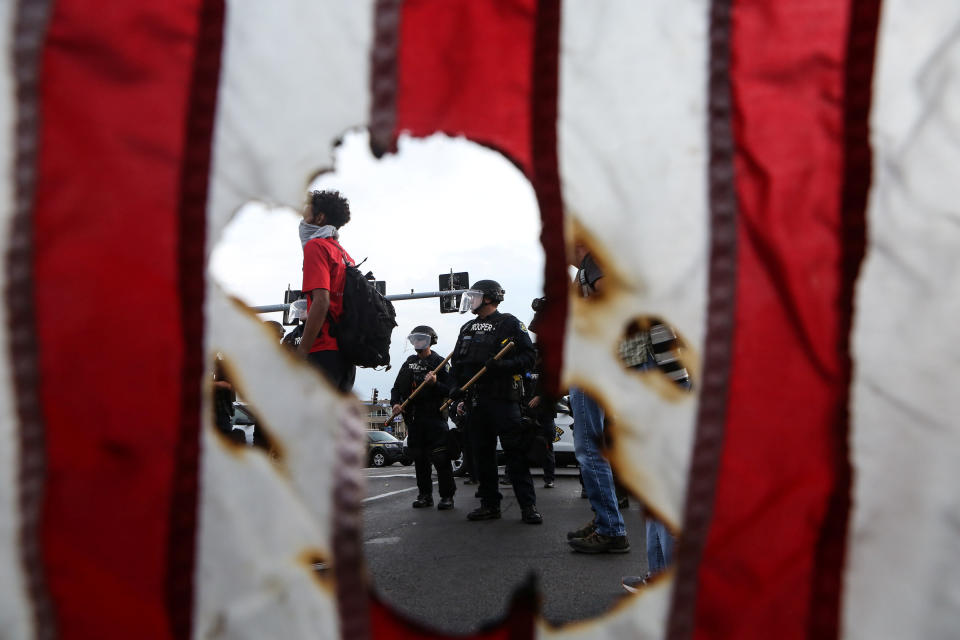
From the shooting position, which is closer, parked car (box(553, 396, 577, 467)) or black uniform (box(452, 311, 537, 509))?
black uniform (box(452, 311, 537, 509))

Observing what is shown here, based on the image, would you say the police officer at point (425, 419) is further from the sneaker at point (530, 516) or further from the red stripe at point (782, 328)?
the red stripe at point (782, 328)

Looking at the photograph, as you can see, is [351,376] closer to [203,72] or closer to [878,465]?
[203,72]

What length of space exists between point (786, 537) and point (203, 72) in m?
1.01

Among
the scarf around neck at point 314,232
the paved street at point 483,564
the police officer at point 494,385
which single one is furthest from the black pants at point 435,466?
the scarf around neck at point 314,232

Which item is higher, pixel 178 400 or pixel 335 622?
pixel 178 400

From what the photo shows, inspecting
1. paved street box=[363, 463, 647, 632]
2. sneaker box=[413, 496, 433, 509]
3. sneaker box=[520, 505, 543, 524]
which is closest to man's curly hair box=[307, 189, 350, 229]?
paved street box=[363, 463, 647, 632]

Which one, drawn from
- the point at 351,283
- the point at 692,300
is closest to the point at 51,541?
the point at 692,300

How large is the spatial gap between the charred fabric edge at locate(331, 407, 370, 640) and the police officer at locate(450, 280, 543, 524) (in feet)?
11.1

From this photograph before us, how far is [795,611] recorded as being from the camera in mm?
898

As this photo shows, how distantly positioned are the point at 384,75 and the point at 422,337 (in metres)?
5.07

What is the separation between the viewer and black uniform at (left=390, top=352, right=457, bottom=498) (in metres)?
5.41

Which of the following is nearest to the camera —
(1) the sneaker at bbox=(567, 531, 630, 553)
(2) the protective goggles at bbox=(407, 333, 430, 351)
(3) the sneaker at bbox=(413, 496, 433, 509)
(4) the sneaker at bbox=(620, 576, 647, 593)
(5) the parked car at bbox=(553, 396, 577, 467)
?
(4) the sneaker at bbox=(620, 576, 647, 593)

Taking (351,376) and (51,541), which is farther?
(351,376)

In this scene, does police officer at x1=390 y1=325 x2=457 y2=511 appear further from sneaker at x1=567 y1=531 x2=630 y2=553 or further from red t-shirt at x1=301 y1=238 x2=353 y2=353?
red t-shirt at x1=301 y1=238 x2=353 y2=353
